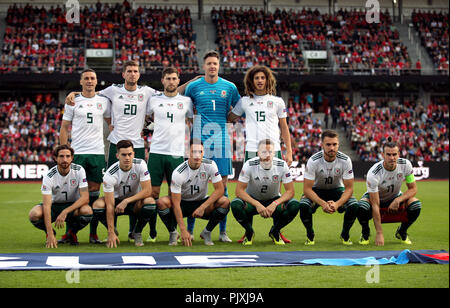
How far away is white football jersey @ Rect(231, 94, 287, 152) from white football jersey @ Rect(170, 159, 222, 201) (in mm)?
773

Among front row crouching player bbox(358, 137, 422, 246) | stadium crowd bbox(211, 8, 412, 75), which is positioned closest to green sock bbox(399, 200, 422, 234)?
front row crouching player bbox(358, 137, 422, 246)

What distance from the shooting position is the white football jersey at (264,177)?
8.40 meters

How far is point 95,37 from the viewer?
3594 centimetres

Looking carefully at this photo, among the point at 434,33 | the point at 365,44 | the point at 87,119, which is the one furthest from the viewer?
the point at 434,33

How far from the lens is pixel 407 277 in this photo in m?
5.80

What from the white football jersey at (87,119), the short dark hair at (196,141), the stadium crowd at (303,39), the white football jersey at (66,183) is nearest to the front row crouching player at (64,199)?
the white football jersey at (66,183)

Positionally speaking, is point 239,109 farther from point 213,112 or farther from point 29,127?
point 29,127

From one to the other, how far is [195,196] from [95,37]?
29.3 meters

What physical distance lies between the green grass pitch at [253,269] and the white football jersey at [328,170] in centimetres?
86

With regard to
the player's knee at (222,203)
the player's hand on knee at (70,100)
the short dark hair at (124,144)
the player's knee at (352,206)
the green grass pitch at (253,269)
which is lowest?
the green grass pitch at (253,269)

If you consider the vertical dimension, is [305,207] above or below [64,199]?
below

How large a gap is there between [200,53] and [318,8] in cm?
1047

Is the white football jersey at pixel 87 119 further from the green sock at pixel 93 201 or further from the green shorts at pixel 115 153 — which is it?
the green sock at pixel 93 201

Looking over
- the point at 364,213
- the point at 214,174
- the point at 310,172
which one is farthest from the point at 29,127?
the point at 364,213
